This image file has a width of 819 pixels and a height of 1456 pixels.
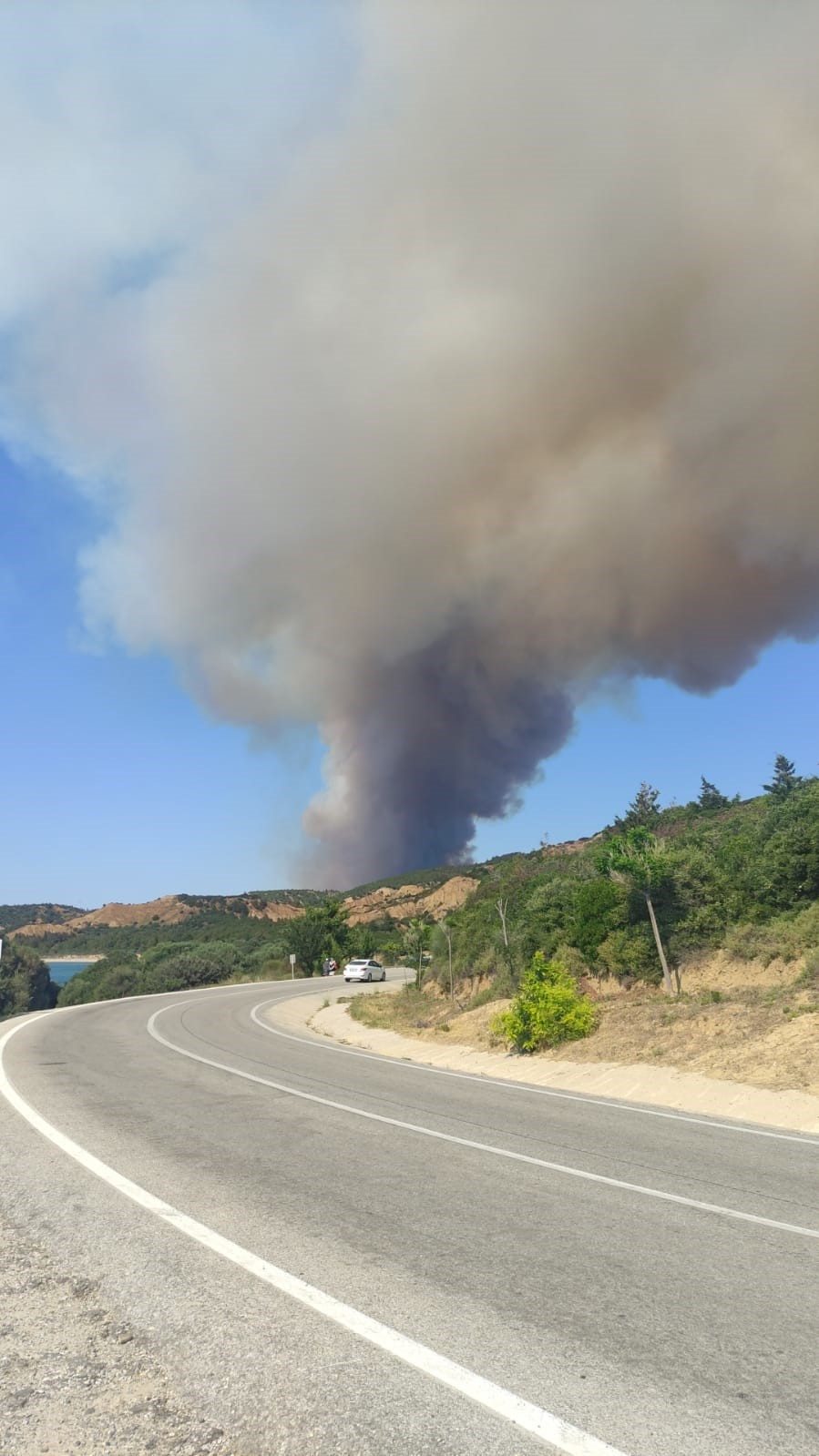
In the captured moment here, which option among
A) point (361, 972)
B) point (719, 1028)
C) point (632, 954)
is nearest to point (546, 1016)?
point (719, 1028)

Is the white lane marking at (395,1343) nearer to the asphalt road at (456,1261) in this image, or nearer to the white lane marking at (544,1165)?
the asphalt road at (456,1261)

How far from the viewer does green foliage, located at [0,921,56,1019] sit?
46531 mm

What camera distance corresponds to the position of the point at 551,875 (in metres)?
28.7

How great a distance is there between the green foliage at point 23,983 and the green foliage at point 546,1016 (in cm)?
3697

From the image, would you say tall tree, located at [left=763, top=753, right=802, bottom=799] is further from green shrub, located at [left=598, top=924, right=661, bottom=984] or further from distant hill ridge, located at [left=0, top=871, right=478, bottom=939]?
distant hill ridge, located at [left=0, top=871, right=478, bottom=939]

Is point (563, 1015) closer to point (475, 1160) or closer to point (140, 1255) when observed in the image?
point (475, 1160)

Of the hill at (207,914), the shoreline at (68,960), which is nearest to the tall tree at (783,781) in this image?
the hill at (207,914)

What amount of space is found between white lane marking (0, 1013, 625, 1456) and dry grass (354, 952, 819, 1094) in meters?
8.23

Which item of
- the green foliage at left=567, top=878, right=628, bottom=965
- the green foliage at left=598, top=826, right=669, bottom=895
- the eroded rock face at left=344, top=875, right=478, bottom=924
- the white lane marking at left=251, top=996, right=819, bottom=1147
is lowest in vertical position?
the white lane marking at left=251, top=996, right=819, bottom=1147

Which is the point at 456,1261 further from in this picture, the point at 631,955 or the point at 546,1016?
the point at 631,955

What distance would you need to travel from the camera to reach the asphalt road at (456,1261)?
309 cm

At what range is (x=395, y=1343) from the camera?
362 centimetres

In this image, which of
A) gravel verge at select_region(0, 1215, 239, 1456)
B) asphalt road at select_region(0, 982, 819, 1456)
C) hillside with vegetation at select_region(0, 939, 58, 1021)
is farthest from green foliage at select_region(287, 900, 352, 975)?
gravel verge at select_region(0, 1215, 239, 1456)

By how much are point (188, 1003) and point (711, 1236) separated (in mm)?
27276
